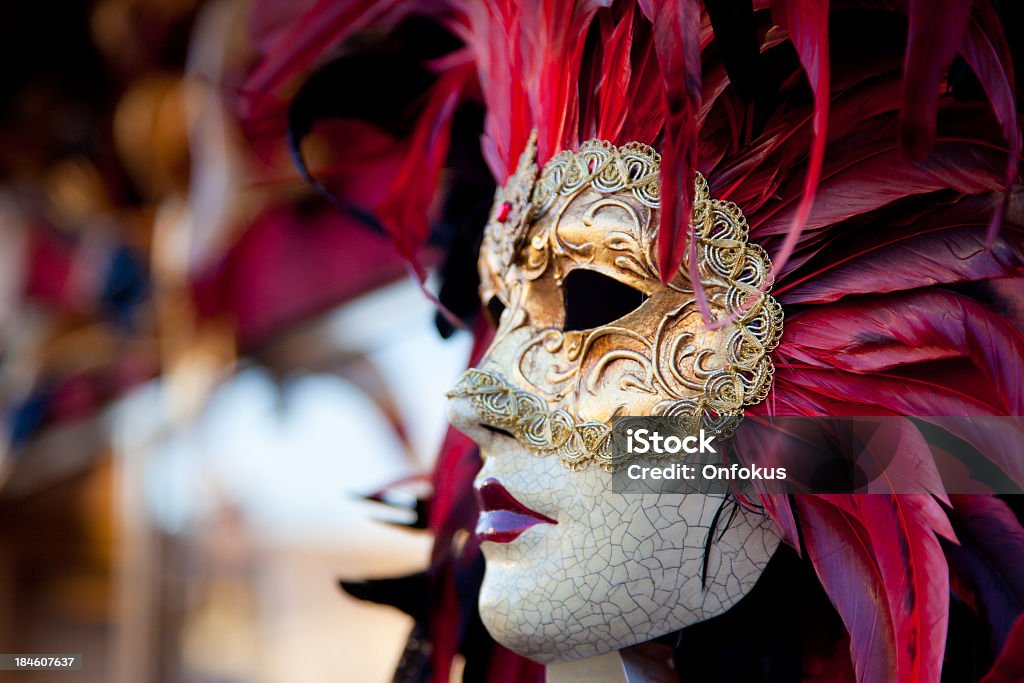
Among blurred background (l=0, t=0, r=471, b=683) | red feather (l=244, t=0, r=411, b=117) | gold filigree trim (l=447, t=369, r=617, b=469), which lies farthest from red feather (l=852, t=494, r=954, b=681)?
blurred background (l=0, t=0, r=471, b=683)

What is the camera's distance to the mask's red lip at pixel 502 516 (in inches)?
39.4

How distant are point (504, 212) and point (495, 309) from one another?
0.11 metres

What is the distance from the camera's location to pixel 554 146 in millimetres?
1079

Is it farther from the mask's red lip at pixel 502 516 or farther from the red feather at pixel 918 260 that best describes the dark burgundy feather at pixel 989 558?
the mask's red lip at pixel 502 516

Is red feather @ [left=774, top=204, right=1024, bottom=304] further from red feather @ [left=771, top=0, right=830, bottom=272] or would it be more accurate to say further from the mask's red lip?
the mask's red lip

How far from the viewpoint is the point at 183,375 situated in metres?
2.91

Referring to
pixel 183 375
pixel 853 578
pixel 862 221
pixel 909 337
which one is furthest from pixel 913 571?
pixel 183 375

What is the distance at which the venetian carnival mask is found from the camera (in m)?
0.97

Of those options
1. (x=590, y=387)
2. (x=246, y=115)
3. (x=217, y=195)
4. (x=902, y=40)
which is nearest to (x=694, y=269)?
(x=590, y=387)

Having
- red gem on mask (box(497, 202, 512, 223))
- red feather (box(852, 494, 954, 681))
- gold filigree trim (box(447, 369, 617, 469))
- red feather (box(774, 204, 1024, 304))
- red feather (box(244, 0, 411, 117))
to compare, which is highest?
red feather (box(244, 0, 411, 117))

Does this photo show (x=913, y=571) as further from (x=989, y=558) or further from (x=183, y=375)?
(x=183, y=375)

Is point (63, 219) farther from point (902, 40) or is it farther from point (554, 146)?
point (902, 40)

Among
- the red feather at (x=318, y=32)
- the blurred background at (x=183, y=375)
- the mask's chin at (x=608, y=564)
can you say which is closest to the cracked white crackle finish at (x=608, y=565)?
the mask's chin at (x=608, y=564)

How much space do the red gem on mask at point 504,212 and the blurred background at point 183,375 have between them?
1.07 m
